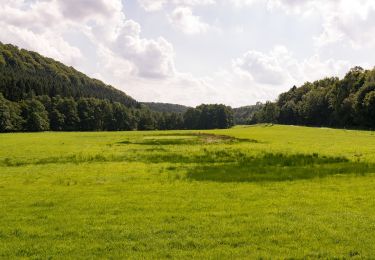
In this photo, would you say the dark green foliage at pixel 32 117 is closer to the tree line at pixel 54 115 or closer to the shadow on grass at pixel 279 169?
the tree line at pixel 54 115

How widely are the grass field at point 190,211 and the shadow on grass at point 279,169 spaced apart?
0.28 feet

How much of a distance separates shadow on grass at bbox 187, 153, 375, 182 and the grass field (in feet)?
0.28

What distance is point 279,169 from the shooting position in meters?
34.1

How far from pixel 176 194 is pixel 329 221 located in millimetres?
9257

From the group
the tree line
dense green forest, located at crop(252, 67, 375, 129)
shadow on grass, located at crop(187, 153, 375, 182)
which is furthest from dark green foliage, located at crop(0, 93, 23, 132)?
shadow on grass, located at crop(187, 153, 375, 182)

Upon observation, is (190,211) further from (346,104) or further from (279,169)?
(346,104)

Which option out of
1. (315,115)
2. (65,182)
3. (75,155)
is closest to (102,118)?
(315,115)

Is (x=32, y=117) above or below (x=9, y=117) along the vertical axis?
above

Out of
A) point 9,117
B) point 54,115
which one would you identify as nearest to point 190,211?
point 9,117

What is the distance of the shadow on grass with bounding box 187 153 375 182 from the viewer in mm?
30109

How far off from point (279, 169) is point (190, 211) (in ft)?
54.1

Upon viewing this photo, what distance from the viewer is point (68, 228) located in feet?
55.3

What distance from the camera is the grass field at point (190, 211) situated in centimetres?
1461

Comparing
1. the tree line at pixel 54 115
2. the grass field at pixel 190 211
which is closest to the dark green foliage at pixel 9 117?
the tree line at pixel 54 115
